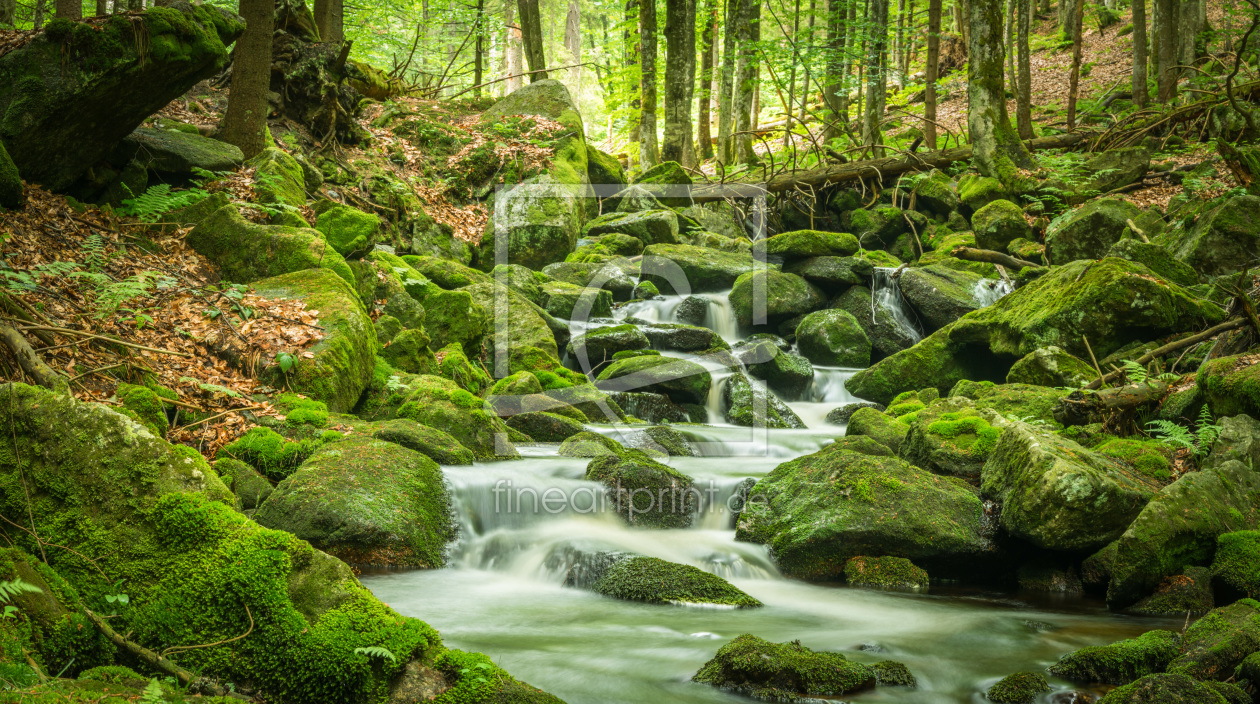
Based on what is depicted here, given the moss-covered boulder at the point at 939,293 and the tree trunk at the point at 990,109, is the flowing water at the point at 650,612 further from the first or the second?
the tree trunk at the point at 990,109

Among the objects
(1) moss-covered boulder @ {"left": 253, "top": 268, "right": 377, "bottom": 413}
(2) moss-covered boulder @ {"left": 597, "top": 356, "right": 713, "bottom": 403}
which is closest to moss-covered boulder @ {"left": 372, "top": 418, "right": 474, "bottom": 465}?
(1) moss-covered boulder @ {"left": 253, "top": 268, "right": 377, "bottom": 413}

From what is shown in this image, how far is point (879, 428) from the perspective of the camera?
909 cm

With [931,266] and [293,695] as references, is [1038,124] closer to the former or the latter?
[931,266]

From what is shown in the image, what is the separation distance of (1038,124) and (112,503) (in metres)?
24.6

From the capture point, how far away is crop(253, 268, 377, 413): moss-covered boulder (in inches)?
283

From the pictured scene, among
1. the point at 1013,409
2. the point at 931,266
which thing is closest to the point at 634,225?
the point at 931,266

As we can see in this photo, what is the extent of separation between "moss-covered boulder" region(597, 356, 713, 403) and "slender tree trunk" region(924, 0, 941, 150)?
11.4 m

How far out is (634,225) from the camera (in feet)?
55.8

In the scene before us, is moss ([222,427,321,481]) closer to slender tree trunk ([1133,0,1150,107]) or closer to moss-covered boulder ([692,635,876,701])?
moss-covered boulder ([692,635,876,701])

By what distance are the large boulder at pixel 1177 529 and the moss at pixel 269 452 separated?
21.4 ft

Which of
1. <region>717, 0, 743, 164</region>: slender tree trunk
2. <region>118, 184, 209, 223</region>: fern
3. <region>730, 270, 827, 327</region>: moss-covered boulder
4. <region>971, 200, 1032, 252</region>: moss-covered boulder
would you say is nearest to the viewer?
<region>118, 184, 209, 223</region>: fern

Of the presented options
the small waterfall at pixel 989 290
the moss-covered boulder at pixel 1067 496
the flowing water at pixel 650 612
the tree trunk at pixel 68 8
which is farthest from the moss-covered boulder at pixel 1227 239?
the tree trunk at pixel 68 8

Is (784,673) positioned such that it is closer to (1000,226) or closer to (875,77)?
(1000,226)

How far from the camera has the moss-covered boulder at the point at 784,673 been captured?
4.08 metres
